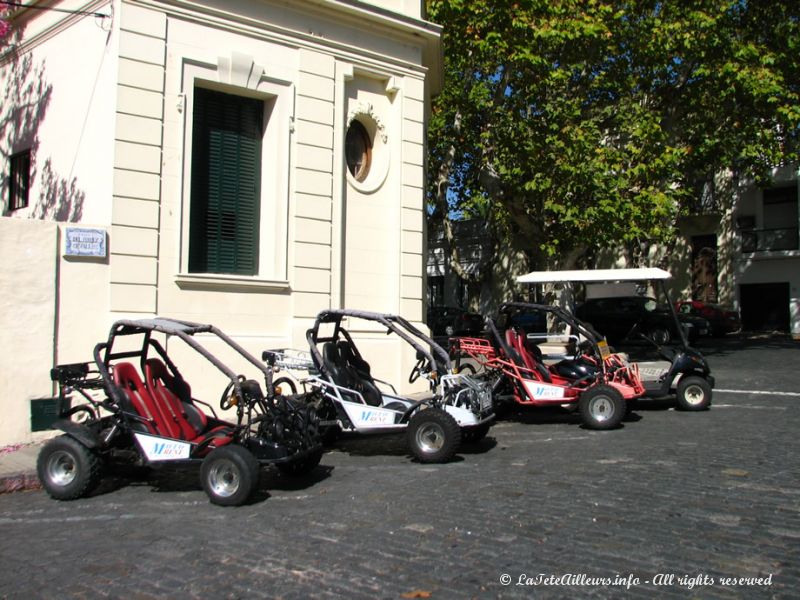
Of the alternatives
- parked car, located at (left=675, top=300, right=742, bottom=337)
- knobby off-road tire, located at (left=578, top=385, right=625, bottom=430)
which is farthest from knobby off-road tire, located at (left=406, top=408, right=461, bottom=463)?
parked car, located at (left=675, top=300, right=742, bottom=337)

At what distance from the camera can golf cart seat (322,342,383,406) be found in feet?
27.8

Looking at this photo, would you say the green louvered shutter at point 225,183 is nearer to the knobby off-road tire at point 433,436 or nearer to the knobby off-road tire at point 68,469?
the knobby off-road tire at point 68,469

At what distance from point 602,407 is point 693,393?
2.36 m

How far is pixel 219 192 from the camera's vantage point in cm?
1135

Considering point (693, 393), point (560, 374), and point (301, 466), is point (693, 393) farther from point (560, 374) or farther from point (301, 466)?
point (301, 466)

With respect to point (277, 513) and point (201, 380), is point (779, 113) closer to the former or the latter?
point (201, 380)

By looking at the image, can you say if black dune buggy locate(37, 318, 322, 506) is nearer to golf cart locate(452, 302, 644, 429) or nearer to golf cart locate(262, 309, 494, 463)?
golf cart locate(262, 309, 494, 463)

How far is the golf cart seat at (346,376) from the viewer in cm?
846

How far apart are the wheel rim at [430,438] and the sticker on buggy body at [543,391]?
2.66m

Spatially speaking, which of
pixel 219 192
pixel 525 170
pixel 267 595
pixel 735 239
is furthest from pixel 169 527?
pixel 735 239

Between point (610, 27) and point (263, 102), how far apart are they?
13.1 meters

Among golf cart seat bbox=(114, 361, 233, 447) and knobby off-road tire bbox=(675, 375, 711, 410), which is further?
knobby off-road tire bbox=(675, 375, 711, 410)

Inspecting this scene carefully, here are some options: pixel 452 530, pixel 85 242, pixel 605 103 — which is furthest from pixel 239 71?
pixel 605 103

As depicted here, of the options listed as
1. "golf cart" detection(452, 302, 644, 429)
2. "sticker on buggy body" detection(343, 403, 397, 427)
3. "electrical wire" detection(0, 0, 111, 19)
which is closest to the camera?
"sticker on buggy body" detection(343, 403, 397, 427)
